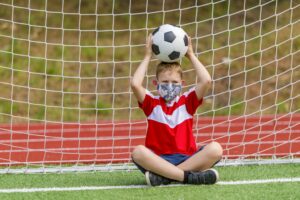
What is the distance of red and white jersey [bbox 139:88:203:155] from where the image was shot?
521cm

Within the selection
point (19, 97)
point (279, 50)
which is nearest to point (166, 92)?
point (19, 97)

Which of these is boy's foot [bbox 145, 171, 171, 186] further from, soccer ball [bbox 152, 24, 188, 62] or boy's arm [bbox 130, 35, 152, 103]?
soccer ball [bbox 152, 24, 188, 62]

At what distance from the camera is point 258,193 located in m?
4.87

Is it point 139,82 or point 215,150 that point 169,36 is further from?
point 215,150

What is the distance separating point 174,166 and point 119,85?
14.0 ft

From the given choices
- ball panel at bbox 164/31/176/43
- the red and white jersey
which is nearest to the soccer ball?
ball panel at bbox 164/31/176/43

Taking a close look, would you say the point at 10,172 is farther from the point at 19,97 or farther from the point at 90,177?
the point at 19,97

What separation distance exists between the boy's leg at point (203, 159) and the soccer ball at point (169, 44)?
560 millimetres

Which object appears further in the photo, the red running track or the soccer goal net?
the soccer goal net

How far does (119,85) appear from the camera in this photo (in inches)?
367

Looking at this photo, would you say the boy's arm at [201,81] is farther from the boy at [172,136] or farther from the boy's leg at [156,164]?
the boy's leg at [156,164]

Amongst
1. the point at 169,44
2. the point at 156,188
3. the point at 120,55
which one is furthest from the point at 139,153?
the point at 120,55

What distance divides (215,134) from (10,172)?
1.73 meters

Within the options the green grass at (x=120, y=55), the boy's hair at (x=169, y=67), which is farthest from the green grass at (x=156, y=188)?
the green grass at (x=120, y=55)
